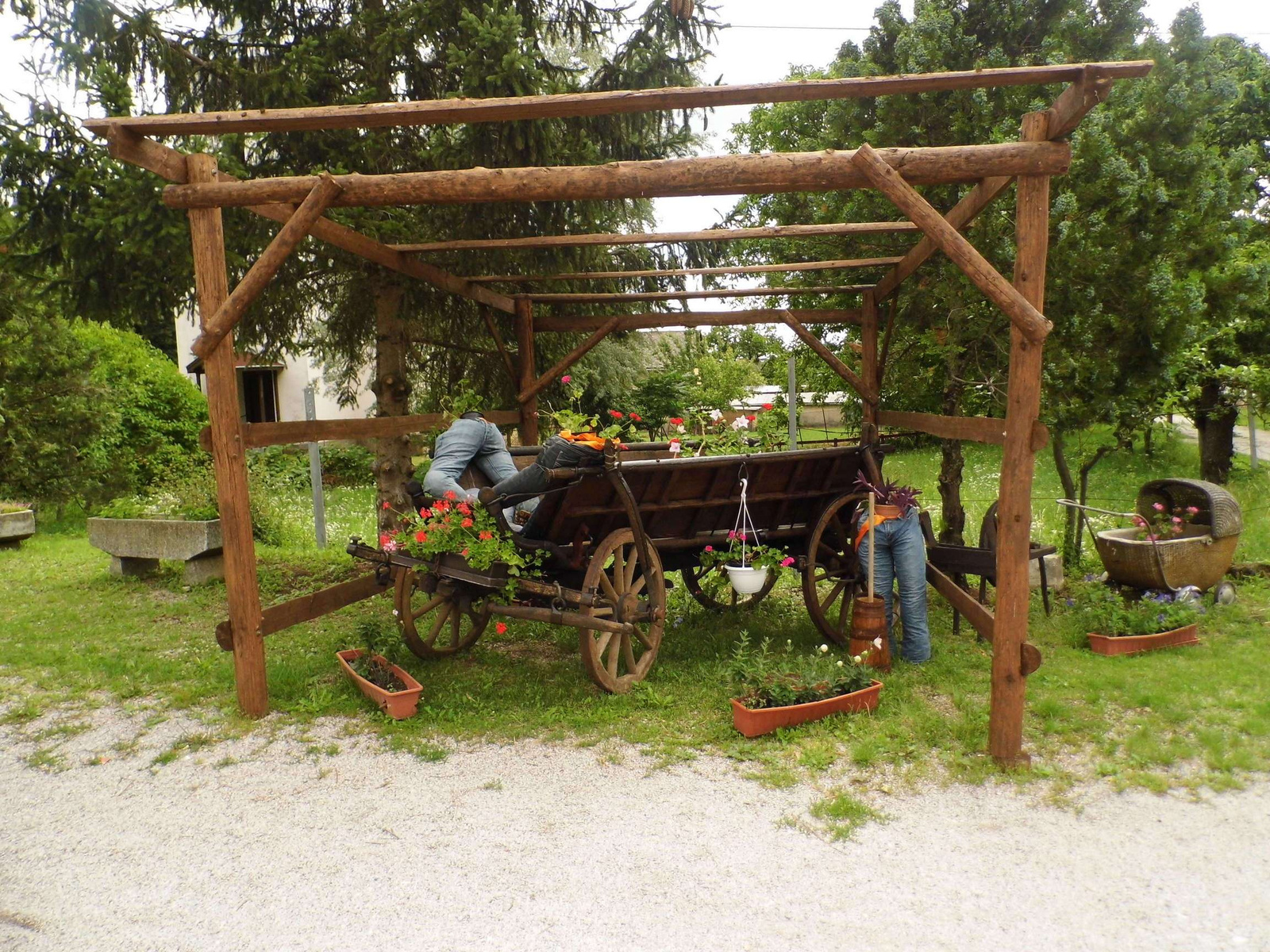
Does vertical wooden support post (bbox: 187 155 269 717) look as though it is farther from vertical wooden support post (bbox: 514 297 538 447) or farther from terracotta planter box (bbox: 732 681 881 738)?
vertical wooden support post (bbox: 514 297 538 447)

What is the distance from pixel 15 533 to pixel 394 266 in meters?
8.22

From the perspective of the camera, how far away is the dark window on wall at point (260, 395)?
24906 mm

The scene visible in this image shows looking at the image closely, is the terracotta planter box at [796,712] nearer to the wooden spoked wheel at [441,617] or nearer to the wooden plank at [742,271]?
the wooden spoked wheel at [441,617]

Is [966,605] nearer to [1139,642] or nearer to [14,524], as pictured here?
[1139,642]

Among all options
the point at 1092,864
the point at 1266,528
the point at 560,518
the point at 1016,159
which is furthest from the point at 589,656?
the point at 1266,528

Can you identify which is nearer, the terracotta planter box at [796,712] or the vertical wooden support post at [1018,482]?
the vertical wooden support post at [1018,482]

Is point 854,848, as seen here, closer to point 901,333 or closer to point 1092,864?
point 1092,864

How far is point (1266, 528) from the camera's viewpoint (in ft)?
33.6

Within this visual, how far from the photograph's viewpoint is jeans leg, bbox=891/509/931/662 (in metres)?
6.12

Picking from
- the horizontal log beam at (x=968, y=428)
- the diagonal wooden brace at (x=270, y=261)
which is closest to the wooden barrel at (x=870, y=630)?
the horizontal log beam at (x=968, y=428)

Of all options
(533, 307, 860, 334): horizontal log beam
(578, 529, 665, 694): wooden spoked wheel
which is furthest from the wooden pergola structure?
(533, 307, 860, 334): horizontal log beam

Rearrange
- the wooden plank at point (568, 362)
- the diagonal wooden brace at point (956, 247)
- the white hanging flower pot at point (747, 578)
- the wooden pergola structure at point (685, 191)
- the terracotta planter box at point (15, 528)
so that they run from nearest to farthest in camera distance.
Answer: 1. the diagonal wooden brace at point (956, 247)
2. the wooden pergola structure at point (685, 191)
3. the white hanging flower pot at point (747, 578)
4. the wooden plank at point (568, 362)
5. the terracotta planter box at point (15, 528)

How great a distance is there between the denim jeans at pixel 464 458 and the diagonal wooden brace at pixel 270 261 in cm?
137

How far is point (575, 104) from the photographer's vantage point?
4527mm
